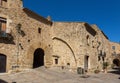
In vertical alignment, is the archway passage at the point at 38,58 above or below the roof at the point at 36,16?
below

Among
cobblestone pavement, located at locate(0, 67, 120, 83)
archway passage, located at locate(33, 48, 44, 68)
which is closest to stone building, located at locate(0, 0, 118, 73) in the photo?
archway passage, located at locate(33, 48, 44, 68)

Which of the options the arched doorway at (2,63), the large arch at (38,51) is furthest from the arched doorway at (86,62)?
the arched doorway at (2,63)

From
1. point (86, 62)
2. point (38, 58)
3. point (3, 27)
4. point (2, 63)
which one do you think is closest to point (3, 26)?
point (3, 27)

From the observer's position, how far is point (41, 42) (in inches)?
891

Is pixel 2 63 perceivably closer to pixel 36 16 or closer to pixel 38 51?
pixel 38 51

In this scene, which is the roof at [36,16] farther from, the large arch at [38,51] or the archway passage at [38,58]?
the archway passage at [38,58]

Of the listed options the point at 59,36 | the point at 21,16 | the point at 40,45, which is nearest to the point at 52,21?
the point at 59,36

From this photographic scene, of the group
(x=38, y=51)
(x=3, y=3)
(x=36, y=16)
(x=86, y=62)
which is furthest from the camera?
(x=86, y=62)

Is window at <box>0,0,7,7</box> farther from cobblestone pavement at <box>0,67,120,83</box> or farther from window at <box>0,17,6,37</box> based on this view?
cobblestone pavement at <box>0,67,120,83</box>

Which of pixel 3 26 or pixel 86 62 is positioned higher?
pixel 3 26

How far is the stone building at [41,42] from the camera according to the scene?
18.2 metres

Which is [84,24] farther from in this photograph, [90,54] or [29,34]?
[29,34]

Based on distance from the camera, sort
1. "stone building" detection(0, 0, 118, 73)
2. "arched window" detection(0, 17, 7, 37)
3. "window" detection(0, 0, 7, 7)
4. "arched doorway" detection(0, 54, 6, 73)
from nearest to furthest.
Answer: "arched window" detection(0, 17, 7, 37) < "arched doorway" detection(0, 54, 6, 73) < "window" detection(0, 0, 7, 7) < "stone building" detection(0, 0, 118, 73)

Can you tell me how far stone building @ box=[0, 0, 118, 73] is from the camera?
18219 millimetres
